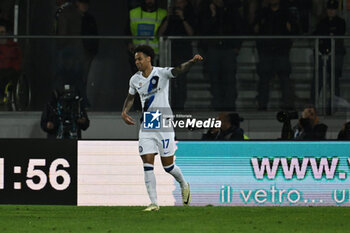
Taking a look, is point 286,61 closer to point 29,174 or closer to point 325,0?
point 325,0

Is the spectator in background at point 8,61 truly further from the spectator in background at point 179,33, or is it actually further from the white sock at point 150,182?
the white sock at point 150,182

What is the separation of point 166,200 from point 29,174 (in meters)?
1.87

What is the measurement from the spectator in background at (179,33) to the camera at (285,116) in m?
1.26

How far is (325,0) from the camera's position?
14180mm

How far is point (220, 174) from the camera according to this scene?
13.9 m

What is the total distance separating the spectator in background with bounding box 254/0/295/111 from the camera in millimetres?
13820

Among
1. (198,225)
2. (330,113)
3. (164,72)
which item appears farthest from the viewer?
(330,113)

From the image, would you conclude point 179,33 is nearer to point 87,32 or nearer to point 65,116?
point 87,32

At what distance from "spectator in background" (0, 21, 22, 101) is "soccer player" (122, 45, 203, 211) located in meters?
2.04

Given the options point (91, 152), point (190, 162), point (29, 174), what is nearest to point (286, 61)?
point (190, 162)

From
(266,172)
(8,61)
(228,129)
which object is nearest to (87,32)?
(8,61)

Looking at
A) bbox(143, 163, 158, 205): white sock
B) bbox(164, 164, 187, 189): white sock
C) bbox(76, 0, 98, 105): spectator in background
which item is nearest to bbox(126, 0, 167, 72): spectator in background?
bbox(76, 0, 98, 105): spectator in background

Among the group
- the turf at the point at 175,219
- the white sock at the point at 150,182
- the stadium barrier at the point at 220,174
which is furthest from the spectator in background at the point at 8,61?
the white sock at the point at 150,182

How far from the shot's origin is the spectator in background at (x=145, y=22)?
14258mm
